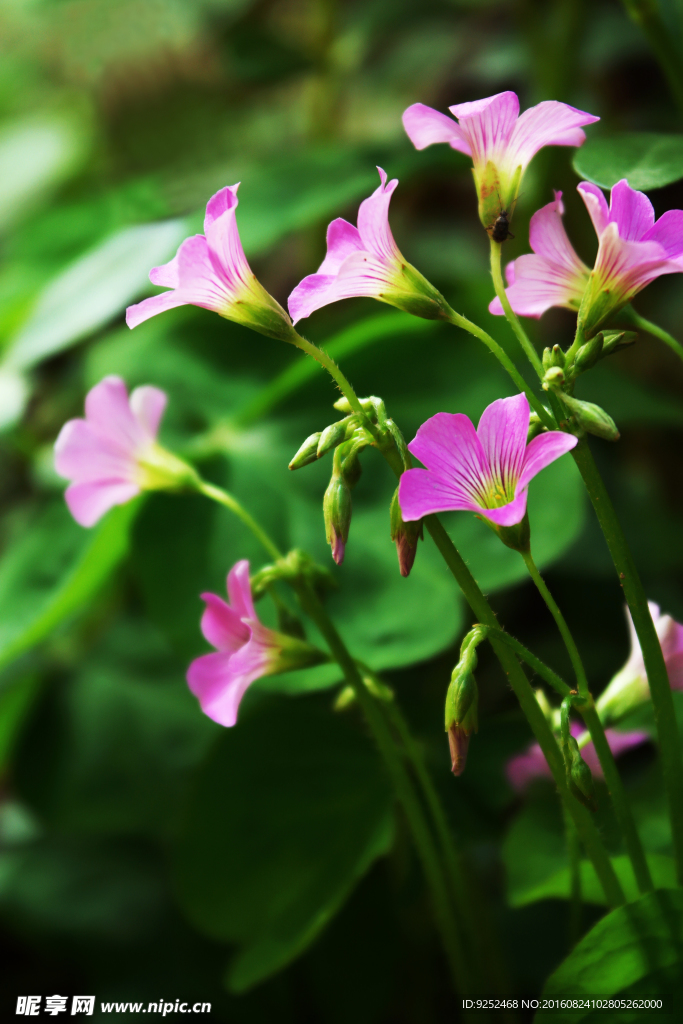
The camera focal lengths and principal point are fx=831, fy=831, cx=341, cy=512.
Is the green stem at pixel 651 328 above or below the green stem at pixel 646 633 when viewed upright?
above

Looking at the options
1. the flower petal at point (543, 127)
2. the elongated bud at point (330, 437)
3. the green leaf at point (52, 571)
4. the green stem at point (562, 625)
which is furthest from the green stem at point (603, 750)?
the green leaf at point (52, 571)

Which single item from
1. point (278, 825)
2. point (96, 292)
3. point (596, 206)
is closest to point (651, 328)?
point (596, 206)

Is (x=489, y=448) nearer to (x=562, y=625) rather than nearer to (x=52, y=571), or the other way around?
(x=562, y=625)

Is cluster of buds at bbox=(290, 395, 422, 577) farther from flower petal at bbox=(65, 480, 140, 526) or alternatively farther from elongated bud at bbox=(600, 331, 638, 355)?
flower petal at bbox=(65, 480, 140, 526)

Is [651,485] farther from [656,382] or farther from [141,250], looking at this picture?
[141,250]

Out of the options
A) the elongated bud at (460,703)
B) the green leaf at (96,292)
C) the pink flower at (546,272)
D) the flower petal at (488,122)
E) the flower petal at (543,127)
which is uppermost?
the green leaf at (96,292)


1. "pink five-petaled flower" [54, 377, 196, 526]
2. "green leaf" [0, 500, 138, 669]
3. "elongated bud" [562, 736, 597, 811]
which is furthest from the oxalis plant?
"green leaf" [0, 500, 138, 669]

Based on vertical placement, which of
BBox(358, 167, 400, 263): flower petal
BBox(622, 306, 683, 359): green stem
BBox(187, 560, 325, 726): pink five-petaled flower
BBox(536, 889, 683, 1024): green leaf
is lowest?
BBox(536, 889, 683, 1024): green leaf

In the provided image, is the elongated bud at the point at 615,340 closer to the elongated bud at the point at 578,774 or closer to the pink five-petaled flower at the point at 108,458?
the elongated bud at the point at 578,774
